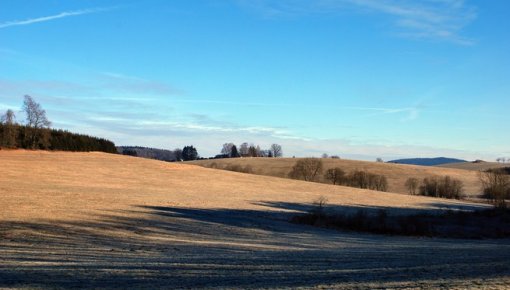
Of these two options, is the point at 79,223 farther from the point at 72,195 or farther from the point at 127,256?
the point at 72,195

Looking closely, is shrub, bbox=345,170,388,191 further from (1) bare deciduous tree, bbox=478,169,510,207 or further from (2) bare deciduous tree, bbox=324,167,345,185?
(1) bare deciduous tree, bbox=478,169,510,207

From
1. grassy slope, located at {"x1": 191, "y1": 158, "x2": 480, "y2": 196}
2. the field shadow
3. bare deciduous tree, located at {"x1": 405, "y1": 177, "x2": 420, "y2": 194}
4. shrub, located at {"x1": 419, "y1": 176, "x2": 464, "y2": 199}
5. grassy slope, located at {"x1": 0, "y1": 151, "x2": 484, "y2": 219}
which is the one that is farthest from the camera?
grassy slope, located at {"x1": 191, "y1": 158, "x2": 480, "y2": 196}

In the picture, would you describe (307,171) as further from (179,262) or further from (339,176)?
(179,262)

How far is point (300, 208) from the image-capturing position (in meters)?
48.9

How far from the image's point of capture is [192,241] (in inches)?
974

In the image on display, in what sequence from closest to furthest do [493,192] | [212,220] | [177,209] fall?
[212,220] < [177,209] < [493,192]

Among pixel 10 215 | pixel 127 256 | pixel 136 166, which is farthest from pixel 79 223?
pixel 136 166

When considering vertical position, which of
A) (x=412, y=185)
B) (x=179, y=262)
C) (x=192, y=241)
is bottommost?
(x=192, y=241)

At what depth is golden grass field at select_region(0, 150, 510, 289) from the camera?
12.2 metres

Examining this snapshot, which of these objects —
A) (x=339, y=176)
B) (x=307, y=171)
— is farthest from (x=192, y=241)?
(x=307, y=171)

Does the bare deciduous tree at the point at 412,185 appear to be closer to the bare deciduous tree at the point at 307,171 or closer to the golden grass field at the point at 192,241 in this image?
the bare deciduous tree at the point at 307,171

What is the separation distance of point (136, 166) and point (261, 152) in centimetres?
12305

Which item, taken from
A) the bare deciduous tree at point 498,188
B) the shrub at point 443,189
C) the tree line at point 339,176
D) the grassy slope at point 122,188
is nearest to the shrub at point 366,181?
the tree line at point 339,176

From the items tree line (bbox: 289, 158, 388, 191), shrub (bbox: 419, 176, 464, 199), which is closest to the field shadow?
shrub (bbox: 419, 176, 464, 199)
